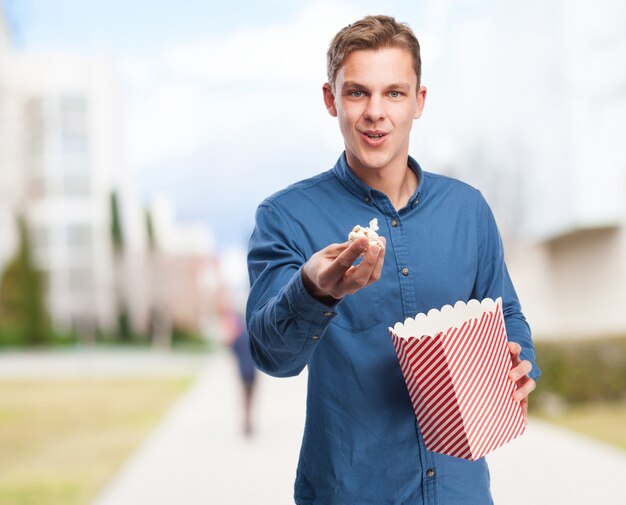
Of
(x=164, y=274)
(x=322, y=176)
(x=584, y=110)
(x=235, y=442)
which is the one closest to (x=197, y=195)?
(x=164, y=274)

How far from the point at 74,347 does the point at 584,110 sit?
84.9ft

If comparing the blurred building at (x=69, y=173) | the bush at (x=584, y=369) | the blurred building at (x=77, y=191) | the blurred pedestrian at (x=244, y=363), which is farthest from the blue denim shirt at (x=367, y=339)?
the blurred building at (x=69, y=173)

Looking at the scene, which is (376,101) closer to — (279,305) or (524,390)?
(279,305)

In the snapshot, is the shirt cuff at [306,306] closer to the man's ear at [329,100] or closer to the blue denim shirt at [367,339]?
the blue denim shirt at [367,339]

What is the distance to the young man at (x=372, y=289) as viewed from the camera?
6.57 feet

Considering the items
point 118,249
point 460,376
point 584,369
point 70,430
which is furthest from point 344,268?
point 118,249

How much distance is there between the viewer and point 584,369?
12.4 metres

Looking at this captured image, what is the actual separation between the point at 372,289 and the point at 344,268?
39 cm

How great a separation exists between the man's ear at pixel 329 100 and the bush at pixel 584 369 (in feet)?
34.0

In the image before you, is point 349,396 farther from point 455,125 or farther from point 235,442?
point 455,125

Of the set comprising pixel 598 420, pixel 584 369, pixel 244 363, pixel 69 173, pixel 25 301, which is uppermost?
pixel 244 363

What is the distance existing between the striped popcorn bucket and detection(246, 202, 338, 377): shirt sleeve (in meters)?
0.19

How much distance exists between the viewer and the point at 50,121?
148 feet

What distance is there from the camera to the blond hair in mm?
2018
